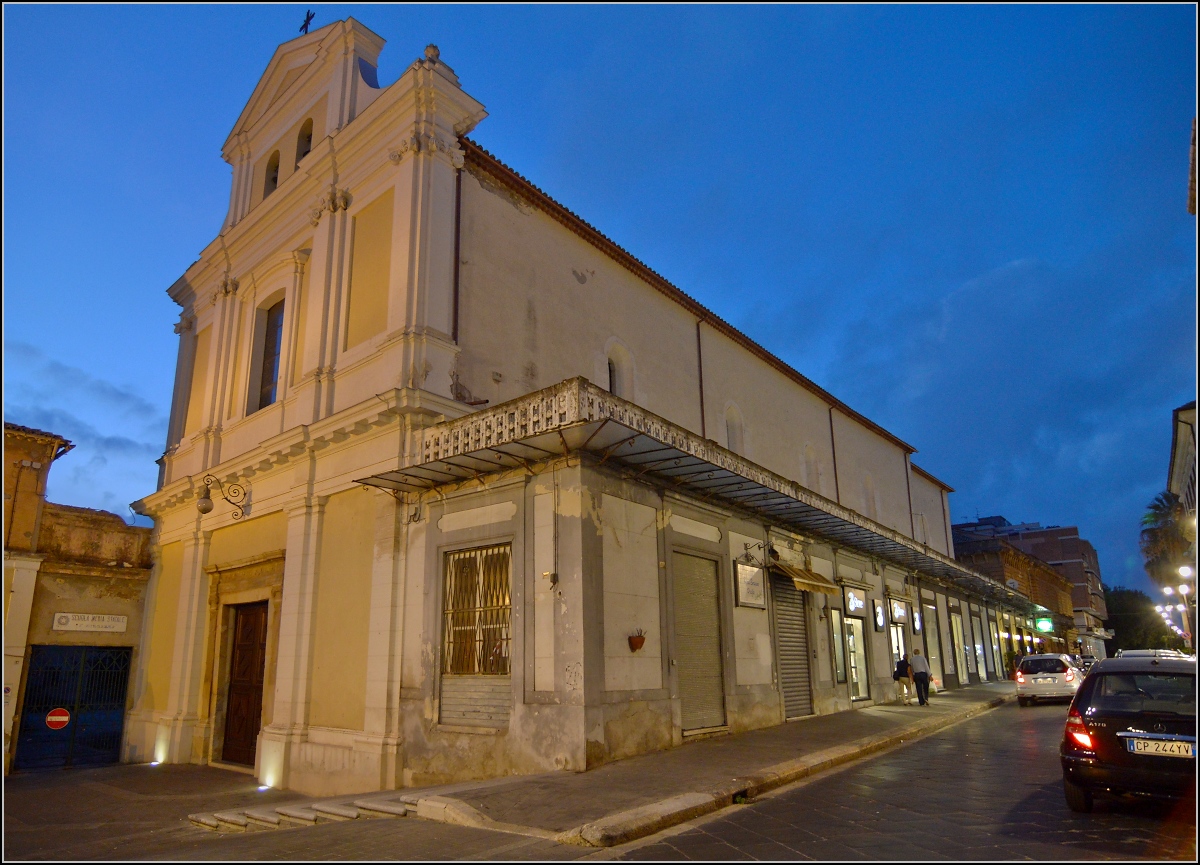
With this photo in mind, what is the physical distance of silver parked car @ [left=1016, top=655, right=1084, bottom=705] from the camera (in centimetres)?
2217

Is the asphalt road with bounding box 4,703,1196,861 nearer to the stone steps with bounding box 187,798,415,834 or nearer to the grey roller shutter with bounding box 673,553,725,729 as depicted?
the stone steps with bounding box 187,798,415,834

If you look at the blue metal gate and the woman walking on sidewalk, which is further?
the woman walking on sidewalk

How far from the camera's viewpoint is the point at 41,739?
18047 mm

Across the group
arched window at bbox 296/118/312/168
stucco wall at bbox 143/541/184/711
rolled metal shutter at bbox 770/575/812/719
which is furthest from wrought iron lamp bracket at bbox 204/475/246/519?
rolled metal shutter at bbox 770/575/812/719

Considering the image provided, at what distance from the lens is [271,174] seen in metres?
21.9

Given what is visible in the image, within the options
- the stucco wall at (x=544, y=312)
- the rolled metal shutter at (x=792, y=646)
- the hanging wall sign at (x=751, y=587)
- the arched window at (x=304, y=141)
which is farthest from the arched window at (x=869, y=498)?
the arched window at (x=304, y=141)

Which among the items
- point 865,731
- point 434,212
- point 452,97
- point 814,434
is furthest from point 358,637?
point 814,434

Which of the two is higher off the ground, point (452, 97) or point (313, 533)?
point (452, 97)

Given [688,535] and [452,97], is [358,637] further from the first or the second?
[452,97]

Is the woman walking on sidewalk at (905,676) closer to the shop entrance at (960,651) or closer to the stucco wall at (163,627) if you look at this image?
the shop entrance at (960,651)

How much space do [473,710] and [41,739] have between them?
496 inches

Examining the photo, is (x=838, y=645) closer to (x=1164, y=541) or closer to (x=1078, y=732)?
(x=1078, y=732)

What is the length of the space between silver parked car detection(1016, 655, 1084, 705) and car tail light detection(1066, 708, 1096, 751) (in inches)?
672

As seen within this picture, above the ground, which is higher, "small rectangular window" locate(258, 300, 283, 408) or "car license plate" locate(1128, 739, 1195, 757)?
"small rectangular window" locate(258, 300, 283, 408)
